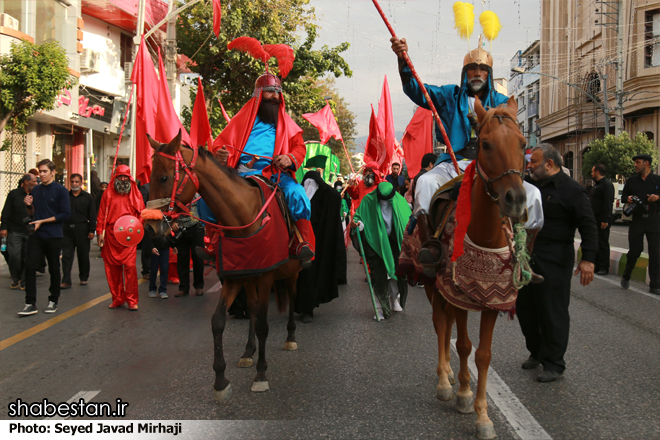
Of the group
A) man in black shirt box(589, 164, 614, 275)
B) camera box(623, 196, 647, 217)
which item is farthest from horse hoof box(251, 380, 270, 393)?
man in black shirt box(589, 164, 614, 275)

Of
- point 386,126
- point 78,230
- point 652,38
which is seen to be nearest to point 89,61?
point 78,230

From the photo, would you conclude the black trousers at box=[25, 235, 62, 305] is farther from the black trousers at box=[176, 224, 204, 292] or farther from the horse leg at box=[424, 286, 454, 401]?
the horse leg at box=[424, 286, 454, 401]

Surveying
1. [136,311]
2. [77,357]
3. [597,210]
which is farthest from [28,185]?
[597,210]

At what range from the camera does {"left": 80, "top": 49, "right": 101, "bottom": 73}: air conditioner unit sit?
896 inches

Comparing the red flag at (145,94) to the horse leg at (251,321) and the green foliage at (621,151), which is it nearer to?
the horse leg at (251,321)

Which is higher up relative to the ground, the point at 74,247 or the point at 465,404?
the point at 74,247

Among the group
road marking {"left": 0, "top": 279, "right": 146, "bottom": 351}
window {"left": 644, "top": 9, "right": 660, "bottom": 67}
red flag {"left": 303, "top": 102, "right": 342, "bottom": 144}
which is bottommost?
road marking {"left": 0, "top": 279, "right": 146, "bottom": 351}

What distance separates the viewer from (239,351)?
571 cm

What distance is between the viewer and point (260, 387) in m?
4.52

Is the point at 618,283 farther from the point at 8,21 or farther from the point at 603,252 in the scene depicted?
the point at 8,21

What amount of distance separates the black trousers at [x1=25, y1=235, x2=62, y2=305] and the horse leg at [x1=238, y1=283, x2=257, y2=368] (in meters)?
3.61

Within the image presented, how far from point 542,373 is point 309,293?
329 cm

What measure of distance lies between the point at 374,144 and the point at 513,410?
510cm

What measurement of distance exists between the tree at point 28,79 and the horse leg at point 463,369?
14.1 metres
